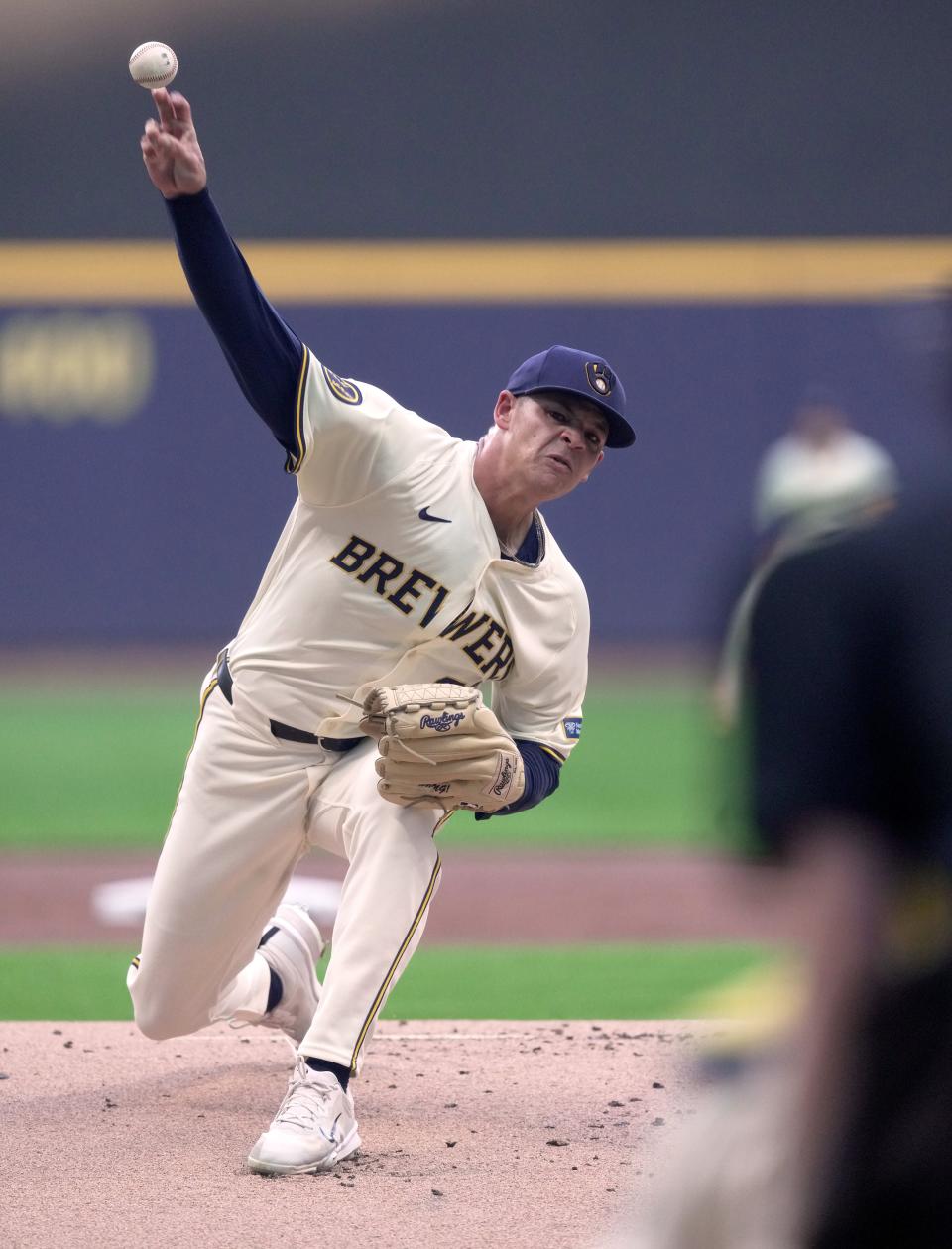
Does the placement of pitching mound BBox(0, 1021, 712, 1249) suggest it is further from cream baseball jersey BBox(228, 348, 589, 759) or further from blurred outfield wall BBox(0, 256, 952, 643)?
blurred outfield wall BBox(0, 256, 952, 643)

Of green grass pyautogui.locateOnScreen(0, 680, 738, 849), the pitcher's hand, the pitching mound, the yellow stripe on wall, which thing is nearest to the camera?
the pitching mound

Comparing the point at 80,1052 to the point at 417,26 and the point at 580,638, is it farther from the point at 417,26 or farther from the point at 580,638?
the point at 417,26

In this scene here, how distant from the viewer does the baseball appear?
3086mm

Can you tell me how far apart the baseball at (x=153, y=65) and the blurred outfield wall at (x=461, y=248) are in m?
9.93

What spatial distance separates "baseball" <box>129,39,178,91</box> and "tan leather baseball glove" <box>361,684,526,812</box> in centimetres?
125

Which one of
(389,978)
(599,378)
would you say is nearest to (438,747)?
(389,978)

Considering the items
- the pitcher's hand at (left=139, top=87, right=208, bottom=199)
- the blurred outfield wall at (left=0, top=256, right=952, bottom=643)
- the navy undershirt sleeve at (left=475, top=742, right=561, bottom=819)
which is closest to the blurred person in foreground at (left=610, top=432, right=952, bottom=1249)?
the pitcher's hand at (left=139, top=87, right=208, bottom=199)

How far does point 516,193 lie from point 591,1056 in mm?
11099

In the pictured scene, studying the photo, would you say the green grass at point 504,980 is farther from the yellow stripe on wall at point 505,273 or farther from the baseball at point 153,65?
Answer: the yellow stripe on wall at point 505,273

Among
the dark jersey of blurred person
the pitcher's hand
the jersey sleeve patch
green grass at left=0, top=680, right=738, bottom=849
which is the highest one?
the pitcher's hand

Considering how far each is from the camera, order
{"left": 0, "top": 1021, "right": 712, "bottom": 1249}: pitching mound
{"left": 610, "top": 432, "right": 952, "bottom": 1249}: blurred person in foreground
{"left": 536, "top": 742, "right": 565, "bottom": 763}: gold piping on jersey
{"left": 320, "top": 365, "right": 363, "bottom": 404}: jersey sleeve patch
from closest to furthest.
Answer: {"left": 610, "top": 432, "right": 952, "bottom": 1249}: blurred person in foreground
{"left": 0, "top": 1021, "right": 712, "bottom": 1249}: pitching mound
{"left": 320, "top": 365, "right": 363, "bottom": 404}: jersey sleeve patch
{"left": 536, "top": 742, "right": 565, "bottom": 763}: gold piping on jersey

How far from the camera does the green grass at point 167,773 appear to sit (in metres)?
7.36

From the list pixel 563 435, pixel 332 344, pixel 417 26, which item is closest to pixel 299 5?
pixel 417 26

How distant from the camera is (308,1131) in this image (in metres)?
2.99
